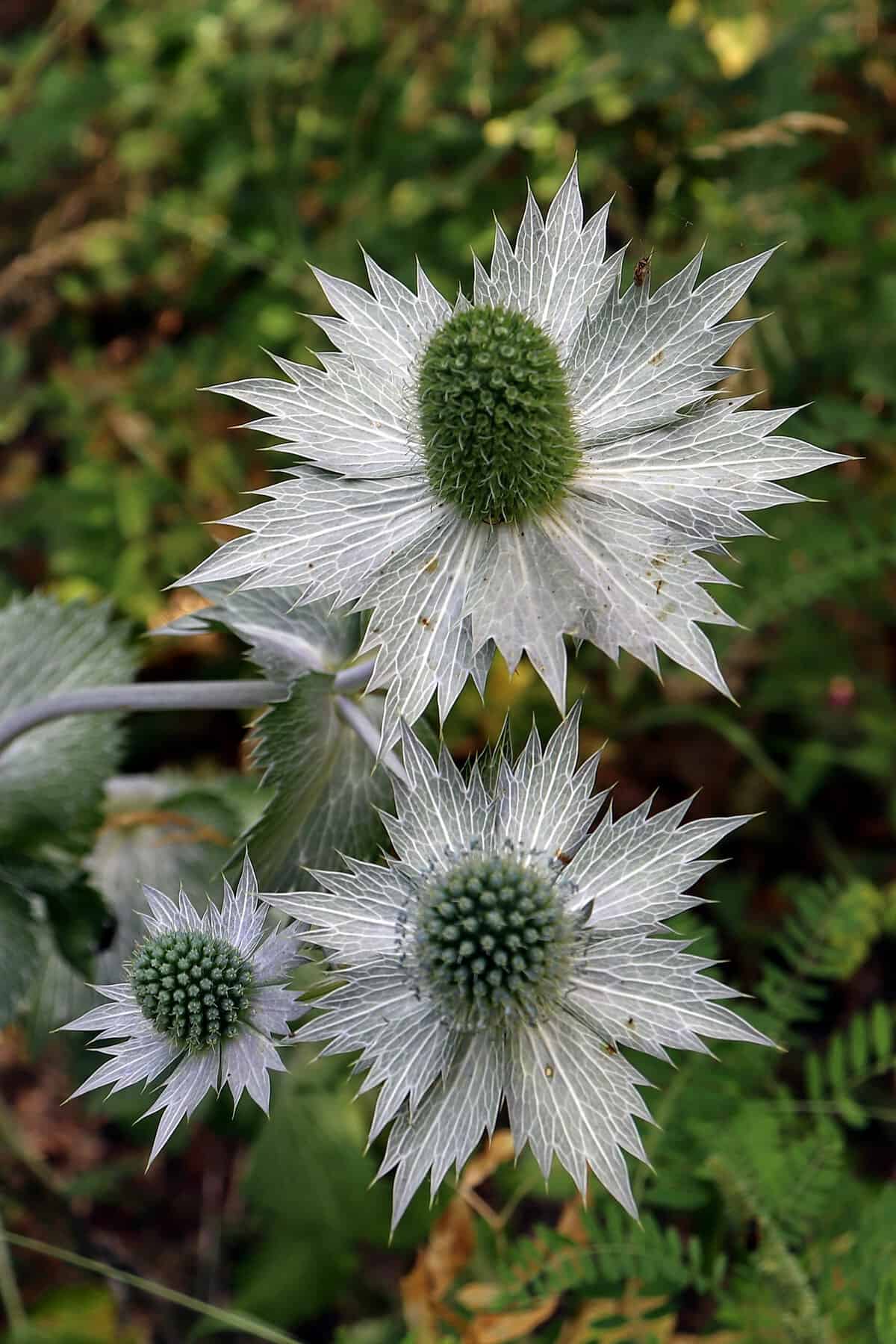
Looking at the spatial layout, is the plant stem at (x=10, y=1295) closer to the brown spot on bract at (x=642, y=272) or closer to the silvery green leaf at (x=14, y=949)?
the silvery green leaf at (x=14, y=949)

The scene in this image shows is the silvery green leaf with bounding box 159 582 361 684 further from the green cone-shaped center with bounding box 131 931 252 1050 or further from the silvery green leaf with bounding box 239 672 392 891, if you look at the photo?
the green cone-shaped center with bounding box 131 931 252 1050

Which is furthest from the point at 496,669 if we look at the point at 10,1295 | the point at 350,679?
the point at 10,1295

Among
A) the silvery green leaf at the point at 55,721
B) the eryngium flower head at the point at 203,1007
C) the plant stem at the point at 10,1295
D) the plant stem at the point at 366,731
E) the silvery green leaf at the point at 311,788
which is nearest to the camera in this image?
the eryngium flower head at the point at 203,1007

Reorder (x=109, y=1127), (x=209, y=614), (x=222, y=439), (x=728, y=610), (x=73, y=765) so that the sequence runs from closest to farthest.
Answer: (x=209, y=614)
(x=73, y=765)
(x=728, y=610)
(x=109, y=1127)
(x=222, y=439)

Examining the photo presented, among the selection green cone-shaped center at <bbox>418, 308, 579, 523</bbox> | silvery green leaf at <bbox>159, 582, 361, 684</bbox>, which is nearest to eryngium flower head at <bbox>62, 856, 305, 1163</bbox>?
silvery green leaf at <bbox>159, 582, 361, 684</bbox>

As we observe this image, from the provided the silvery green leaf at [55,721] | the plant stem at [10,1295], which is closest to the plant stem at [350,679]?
the silvery green leaf at [55,721]

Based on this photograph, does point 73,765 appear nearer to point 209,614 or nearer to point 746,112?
point 209,614

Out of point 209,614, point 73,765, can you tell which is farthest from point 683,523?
point 73,765

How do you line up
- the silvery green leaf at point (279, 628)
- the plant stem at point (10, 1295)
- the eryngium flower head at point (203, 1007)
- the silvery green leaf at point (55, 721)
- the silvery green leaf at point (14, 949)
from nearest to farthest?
the eryngium flower head at point (203, 1007)
the silvery green leaf at point (279, 628)
the silvery green leaf at point (14, 949)
the silvery green leaf at point (55, 721)
the plant stem at point (10, 1295)
